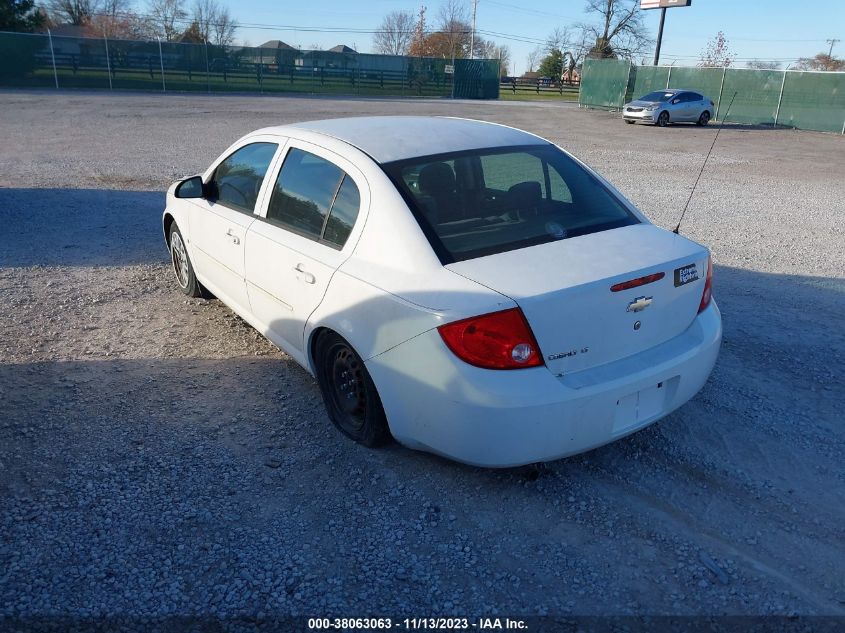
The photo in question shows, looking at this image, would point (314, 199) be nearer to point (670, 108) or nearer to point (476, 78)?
point (670, 108)

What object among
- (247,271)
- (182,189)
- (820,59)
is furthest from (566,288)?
(820,59)

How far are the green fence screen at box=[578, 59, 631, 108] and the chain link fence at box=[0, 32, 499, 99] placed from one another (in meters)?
10.9

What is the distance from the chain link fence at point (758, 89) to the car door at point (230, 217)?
78.4 feet

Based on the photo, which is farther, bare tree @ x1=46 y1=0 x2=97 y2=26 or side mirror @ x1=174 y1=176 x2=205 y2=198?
bare tree @ x1=46 y1=0 x2=97 y2=26

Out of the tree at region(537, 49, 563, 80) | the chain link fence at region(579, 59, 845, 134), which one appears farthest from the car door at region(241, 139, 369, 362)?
the tree at region(537, 49, 563, 80)

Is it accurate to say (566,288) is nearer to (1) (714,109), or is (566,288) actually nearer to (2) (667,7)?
(1) (714,109)

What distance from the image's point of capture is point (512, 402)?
9.48 ft

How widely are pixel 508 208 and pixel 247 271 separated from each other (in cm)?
176

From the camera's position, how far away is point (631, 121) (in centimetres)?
2914

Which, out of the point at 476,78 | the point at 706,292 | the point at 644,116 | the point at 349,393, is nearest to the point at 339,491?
the point at 349,393

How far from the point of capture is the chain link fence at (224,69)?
1446 inches

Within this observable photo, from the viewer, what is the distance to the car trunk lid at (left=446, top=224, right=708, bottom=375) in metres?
2.97

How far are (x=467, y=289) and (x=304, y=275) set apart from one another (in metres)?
1.15

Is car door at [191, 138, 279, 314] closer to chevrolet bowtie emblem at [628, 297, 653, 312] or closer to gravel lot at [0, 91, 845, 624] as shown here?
gravel lot at [0, 91, 845, 624]
